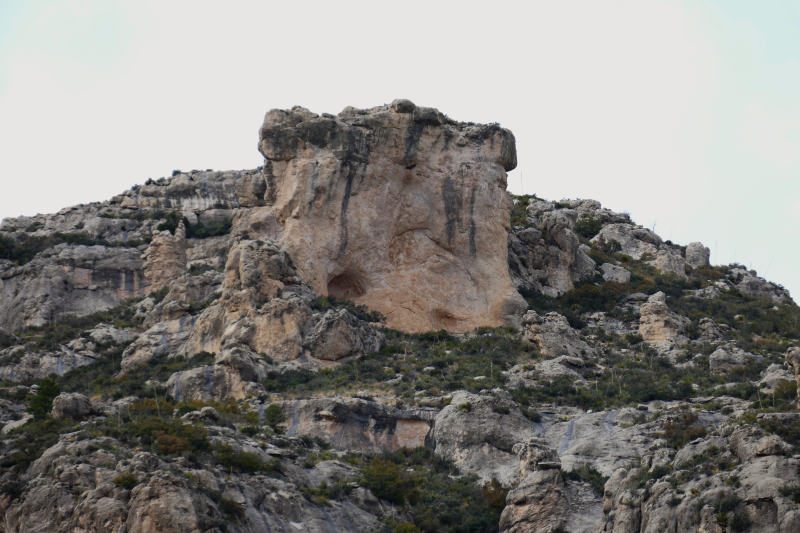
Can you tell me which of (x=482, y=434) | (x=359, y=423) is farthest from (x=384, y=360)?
(x=482, y=434)

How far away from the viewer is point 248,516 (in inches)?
1388

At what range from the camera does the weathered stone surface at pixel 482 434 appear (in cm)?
4369

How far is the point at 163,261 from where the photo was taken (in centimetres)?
6788

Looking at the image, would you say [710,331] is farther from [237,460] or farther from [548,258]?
[237,460]

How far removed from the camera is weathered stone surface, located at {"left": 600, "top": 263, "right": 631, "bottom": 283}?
68250 mm

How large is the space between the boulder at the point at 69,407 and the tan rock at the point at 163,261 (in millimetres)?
25529

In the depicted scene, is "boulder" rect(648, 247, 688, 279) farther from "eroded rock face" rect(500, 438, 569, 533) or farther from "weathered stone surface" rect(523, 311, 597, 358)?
"eroded rock face" rect(500, 438, 569, 533)

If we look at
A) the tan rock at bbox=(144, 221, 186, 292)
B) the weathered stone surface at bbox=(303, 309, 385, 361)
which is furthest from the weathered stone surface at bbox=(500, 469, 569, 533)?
the tan rock at bbox=(144, 221, 186, 292)

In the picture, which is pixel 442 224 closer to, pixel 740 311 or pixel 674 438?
pixel 740 311

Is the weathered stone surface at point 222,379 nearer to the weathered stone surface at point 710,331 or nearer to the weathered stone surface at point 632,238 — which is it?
the weathered stone surface at point 710,331

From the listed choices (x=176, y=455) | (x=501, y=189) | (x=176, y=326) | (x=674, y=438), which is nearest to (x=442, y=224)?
→ (x=501, y=189)

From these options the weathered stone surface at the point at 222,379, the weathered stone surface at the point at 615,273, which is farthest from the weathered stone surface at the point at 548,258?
the weathered stone surface at the point at 222,379

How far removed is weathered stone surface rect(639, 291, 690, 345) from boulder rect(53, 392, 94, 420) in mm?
30196

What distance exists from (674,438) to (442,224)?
24730 millimetres
